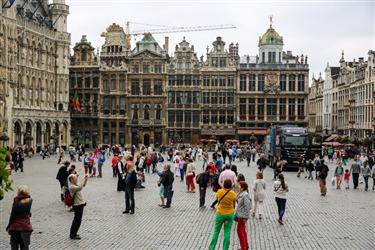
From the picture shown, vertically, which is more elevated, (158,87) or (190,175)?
(158,87)

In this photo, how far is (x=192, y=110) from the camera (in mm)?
82938

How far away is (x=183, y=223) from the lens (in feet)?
57.9

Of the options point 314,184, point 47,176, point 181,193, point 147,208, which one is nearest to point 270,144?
point 314,184

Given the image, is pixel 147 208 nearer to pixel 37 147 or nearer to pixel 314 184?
pixel 314 184

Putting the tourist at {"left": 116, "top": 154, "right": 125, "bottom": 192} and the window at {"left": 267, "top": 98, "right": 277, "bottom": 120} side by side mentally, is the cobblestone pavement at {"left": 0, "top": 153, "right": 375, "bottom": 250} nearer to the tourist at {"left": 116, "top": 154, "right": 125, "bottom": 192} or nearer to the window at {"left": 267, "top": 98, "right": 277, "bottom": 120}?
the tourist at {"left": 116, "top": 154, "right": 125, "bottom": 192}

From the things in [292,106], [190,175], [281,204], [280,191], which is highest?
[292,106]

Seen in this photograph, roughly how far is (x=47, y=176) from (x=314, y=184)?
14398mm

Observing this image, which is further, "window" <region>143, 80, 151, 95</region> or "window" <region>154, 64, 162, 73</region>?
"window" <region>143, 80, 151, 95</region>

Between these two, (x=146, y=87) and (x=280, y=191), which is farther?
(x=146, y=87)

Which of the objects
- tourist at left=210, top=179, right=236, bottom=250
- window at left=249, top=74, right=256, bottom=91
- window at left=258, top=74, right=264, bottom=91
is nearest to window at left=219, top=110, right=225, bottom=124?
window at left=249, top=74, right=256, bottom=91

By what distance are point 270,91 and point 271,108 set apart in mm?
2269

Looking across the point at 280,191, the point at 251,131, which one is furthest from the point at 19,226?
the point at 251,131

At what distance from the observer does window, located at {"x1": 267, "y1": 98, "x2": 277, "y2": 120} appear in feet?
269

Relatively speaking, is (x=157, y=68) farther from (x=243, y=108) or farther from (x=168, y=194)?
(x=168, y=194)
